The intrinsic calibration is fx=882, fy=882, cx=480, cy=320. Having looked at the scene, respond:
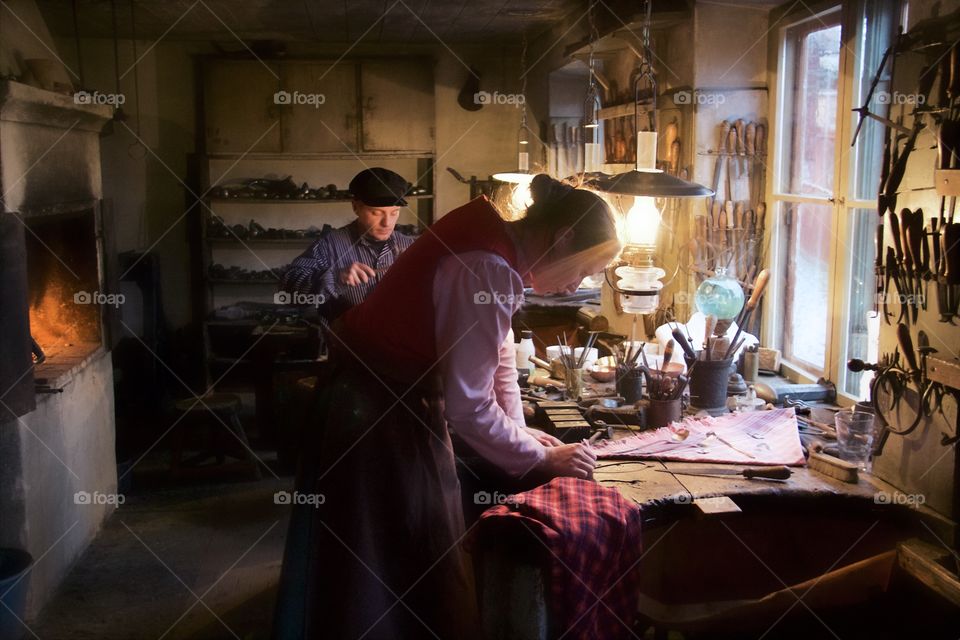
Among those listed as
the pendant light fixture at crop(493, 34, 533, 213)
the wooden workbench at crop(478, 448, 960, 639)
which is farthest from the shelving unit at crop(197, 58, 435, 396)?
the wooden workbench at crop(478, 448, 960, 639)

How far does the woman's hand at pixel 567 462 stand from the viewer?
→ 2.21 metres

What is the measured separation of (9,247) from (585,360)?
2.17 m

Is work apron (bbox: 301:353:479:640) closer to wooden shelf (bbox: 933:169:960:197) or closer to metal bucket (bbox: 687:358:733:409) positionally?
metal bucket (bbox: 687:358:733:409)

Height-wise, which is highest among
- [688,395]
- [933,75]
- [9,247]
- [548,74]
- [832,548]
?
[548,74]

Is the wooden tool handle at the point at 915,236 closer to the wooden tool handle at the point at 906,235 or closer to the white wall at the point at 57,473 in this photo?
the wooden tool handle at the point at 906,235

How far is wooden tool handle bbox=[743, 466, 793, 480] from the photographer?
241 centimetres

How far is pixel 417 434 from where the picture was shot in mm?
2109

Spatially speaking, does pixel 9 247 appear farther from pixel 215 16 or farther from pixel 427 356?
pixel 215 16

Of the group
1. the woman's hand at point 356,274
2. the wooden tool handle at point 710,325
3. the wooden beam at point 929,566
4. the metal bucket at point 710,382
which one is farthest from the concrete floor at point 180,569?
the wooden beam at point 929,566

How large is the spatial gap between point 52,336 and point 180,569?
135 cm

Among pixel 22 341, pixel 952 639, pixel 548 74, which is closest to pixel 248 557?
pixel 22 341

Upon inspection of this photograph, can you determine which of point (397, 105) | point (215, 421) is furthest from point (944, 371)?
point (397, 105)

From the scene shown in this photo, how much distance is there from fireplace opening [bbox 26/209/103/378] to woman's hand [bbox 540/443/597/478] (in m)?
2.92

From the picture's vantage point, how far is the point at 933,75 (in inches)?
87.3
